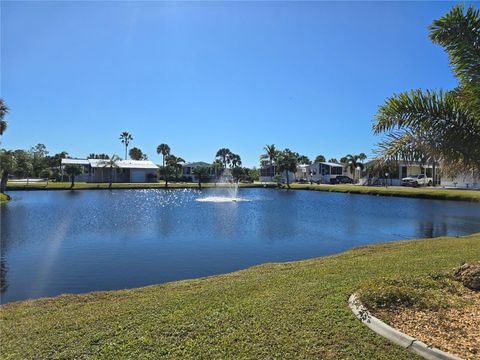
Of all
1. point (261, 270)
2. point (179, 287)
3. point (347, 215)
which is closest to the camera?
point (179, 287)

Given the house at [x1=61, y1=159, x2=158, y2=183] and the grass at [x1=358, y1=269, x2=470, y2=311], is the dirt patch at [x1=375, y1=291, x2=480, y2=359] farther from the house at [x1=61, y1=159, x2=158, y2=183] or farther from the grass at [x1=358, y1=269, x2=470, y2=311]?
the house at [x1=61, y1=159, x2=158, y2=183]

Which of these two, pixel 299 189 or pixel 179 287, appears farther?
pixel 299 189

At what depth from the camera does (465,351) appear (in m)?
4.60

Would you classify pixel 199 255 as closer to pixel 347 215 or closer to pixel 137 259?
pixel 137 259

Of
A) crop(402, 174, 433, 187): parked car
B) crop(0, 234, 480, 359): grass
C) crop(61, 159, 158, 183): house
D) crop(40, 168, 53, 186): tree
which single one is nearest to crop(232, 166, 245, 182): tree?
crop(61, 159, 158, 183): house

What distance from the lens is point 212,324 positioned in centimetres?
554

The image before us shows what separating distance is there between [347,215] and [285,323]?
27.1 m

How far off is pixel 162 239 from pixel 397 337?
16.4m

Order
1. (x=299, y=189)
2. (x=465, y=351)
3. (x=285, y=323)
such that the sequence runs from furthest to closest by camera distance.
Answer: (x=299, y=189)
(x=285, y=323)
(x=465, y=351)

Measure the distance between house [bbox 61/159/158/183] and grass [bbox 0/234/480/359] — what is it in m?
75.5

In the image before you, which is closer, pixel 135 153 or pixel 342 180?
pixel 342 180

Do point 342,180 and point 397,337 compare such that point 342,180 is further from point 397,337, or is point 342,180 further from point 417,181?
point 397,337

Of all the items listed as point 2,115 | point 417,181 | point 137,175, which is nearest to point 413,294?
point 2,115

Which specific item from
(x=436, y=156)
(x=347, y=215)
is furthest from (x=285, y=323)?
(x=347, y=215)
